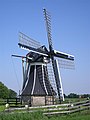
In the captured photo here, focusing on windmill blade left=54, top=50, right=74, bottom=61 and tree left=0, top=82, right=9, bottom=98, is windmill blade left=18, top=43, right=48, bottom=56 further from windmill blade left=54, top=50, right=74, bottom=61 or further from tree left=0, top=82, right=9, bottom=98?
tree left=0, top=82, right=9, bottom=98

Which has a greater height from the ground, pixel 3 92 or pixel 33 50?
pixel 33 50

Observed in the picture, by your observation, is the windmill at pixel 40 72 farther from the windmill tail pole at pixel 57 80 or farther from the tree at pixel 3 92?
the tree at pixel 3 92

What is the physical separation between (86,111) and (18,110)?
499 centimetres

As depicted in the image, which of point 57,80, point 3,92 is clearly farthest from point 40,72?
point 3,92

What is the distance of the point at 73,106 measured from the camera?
891 inches

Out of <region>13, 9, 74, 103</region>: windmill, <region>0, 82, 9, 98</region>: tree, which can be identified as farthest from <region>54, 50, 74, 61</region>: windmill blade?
<region>0, 82, 9, 98</region>: tree

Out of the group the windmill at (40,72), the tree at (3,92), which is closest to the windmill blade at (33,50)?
the windmill at (40,72)

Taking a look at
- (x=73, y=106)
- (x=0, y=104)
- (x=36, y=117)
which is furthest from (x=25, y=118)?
(x=0, y=104)

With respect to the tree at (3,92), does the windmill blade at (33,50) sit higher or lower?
higher

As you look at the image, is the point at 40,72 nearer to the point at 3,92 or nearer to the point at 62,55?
the point at 62,55

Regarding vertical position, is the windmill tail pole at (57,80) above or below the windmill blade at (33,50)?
below

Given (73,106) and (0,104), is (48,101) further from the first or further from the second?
(73,106)

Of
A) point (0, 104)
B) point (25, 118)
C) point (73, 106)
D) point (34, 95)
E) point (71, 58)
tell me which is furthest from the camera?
point (71, 58)

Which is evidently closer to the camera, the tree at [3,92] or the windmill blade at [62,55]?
the windmill blade at [62,55]
